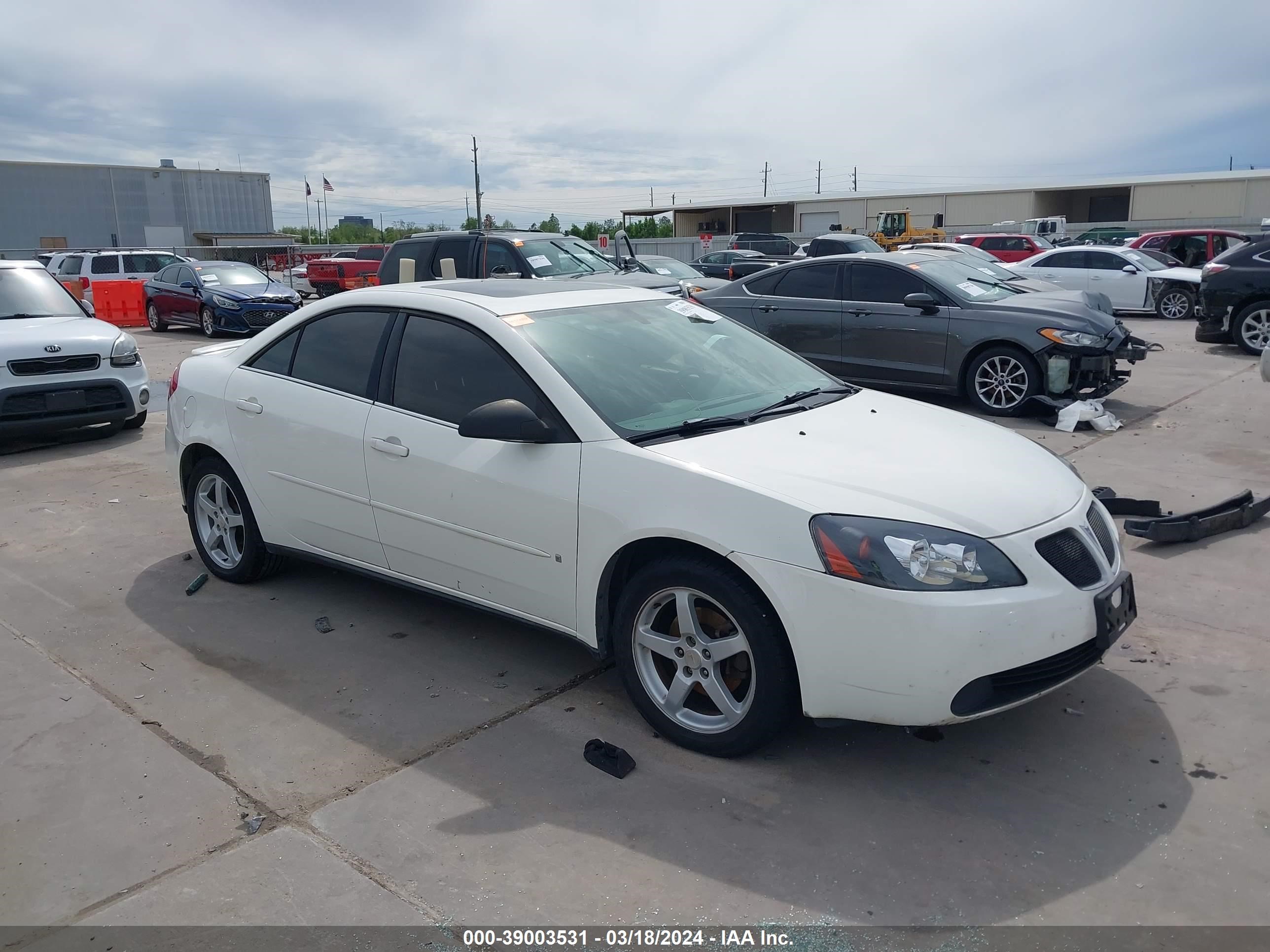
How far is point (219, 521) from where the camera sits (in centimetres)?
546

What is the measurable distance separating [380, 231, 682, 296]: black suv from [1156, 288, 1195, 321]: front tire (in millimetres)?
11848

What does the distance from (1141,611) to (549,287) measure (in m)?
3.28

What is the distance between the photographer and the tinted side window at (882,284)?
10.2 meters

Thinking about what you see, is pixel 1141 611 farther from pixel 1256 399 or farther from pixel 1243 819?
pixel 1256 399

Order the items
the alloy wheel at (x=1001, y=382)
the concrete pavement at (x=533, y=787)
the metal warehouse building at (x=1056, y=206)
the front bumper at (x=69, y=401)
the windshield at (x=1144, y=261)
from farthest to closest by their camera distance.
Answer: the metal warehouse building at (x=1056, y=206) → the windshield at (x=1144, y=261) → the alloy wheel at (x=1001, y=382) → the front bumper at (x=69, y=401) → the concrete pavement at (x=533, y=787)

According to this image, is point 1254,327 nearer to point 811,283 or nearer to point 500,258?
point 811,283

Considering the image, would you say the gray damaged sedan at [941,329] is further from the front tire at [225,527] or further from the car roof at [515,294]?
the front tire at [225,527]

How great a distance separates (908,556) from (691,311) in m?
2.14

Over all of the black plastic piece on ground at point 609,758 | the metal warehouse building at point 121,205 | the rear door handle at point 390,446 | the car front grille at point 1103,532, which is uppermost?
the metal warehouse building at point 121,205

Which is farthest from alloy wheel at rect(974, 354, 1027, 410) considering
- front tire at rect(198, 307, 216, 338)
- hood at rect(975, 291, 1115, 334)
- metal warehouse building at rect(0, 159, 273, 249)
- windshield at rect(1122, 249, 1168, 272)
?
metal warehouse building at rect(0, 159, 273, 249)

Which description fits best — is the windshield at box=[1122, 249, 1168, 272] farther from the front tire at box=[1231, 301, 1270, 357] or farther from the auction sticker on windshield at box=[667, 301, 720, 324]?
the auction sticker on windshield at box=[667, 301, 720, 324]

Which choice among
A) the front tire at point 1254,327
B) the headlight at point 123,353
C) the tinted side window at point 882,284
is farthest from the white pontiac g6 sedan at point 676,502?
the front tire at point 1254,327

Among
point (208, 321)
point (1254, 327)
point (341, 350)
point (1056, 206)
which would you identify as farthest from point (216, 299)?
point (1056, 206)

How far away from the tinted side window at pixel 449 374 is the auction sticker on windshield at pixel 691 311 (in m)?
1.12
